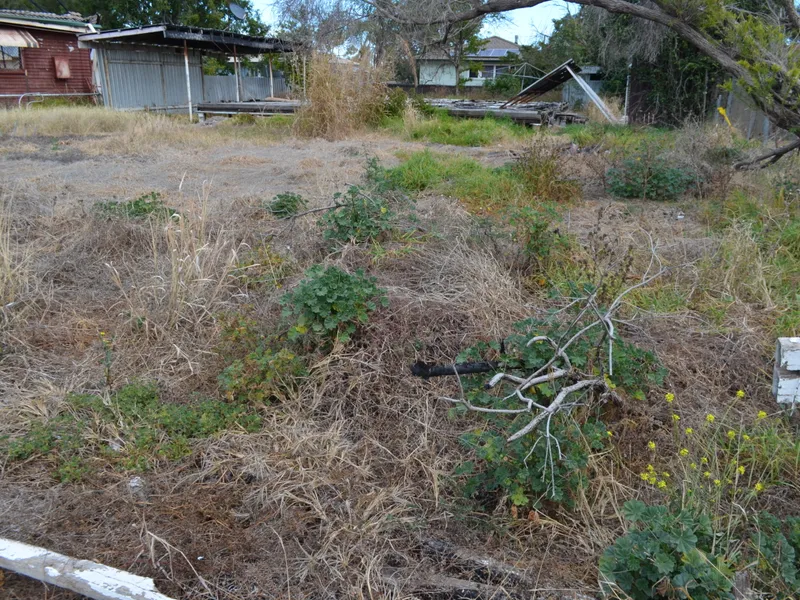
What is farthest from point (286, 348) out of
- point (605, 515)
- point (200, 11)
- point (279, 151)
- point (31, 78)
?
point (200, 11)

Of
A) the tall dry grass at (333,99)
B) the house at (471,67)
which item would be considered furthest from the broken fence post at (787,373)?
the house at (471,67)

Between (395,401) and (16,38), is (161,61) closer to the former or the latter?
(16,38)

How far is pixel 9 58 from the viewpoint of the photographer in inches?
792

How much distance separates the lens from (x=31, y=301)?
4.23 metres

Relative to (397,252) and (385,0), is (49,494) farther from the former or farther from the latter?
(385,0)

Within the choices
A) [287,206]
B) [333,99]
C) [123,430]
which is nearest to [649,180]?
[287,206]

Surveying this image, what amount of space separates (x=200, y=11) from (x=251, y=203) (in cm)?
3057

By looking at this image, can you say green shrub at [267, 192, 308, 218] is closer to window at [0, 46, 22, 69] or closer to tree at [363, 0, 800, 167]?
tree at [363, 0, 800, 167]

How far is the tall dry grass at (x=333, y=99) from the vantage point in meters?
11.8

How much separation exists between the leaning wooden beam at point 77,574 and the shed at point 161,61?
16.9m

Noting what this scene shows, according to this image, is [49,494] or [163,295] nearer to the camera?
[49,494]

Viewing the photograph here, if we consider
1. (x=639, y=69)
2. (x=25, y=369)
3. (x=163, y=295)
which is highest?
(x=639, y=69)

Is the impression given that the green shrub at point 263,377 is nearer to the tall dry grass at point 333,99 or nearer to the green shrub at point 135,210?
the green shrub at point 135,210

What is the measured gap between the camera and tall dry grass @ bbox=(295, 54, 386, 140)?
11812 mm
